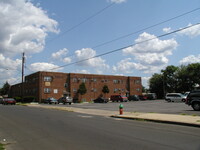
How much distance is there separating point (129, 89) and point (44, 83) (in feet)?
97.6

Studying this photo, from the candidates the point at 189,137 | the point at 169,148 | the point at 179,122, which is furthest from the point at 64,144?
the point at 179,122

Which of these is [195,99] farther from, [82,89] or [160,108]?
[82,89]

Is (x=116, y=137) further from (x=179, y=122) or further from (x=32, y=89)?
(x=32, y=89)

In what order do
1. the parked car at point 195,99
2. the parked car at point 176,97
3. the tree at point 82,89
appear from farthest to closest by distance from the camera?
the tree at point 82,89 < the parked car at point 176,97 < the parked car at point 195,99

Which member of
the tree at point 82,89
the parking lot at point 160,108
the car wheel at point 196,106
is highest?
the tree at point 82,89

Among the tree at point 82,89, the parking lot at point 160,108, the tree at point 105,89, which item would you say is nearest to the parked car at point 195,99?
the parking lot at point 160,108

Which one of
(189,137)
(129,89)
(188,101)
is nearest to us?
(189,137)

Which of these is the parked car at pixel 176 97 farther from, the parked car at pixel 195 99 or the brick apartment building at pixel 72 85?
the brick apartment building at pixel 72 85

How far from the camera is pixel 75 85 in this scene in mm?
62875

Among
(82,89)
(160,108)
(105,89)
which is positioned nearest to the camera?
(160,108)

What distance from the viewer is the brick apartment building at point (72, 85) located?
58156mm

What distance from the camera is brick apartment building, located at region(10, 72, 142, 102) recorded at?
2290 inches

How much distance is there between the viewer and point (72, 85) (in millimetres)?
62188

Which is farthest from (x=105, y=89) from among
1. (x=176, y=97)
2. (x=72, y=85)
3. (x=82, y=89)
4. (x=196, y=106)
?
(x=196, y=106)
